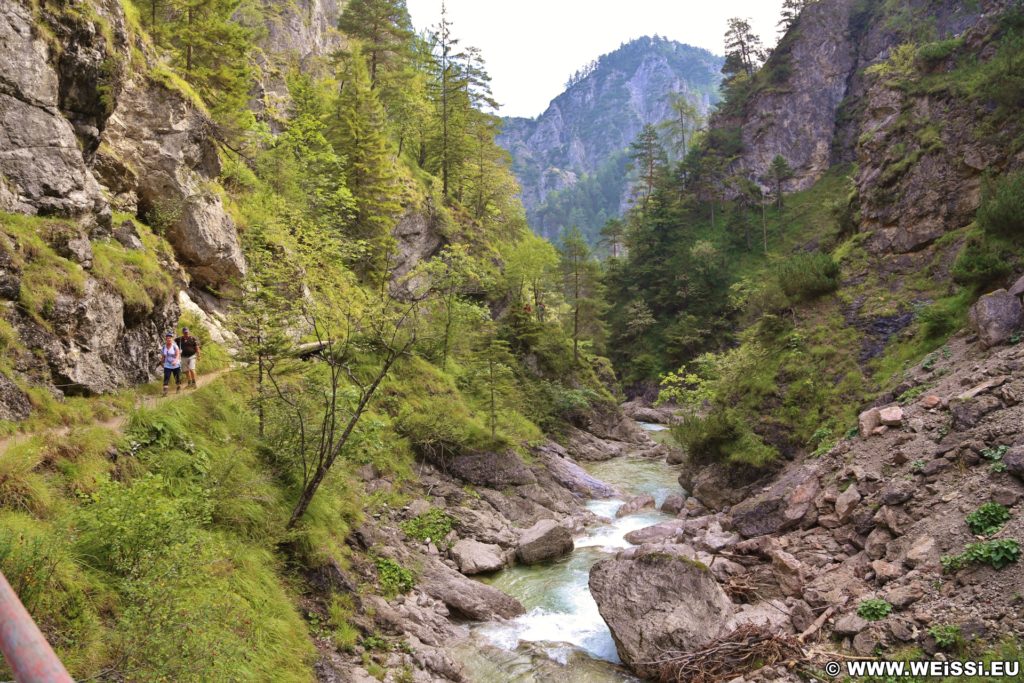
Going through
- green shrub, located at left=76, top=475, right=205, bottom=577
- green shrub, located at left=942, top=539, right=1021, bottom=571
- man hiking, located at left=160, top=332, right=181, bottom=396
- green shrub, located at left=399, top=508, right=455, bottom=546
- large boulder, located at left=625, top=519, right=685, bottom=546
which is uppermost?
man hiking, located at left=160, top=332, right=181, bottom=396

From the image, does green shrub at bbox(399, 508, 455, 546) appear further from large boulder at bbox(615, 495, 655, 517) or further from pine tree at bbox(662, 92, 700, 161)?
pine tree at bbox(662, 92, 700, 161)

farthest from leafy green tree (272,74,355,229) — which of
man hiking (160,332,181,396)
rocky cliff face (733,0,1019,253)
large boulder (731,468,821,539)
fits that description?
rocky cliff face (733,0,1019,253)

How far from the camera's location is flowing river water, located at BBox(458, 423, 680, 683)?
33.4ft

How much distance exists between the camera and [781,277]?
22.3 meters

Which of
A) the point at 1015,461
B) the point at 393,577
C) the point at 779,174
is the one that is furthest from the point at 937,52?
the point at 779,174

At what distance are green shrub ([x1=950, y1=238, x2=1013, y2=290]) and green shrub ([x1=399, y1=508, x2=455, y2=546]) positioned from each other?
16655 millimetres

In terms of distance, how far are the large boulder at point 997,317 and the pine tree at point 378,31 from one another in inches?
1356

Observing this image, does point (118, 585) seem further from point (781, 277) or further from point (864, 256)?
point (864, 256)

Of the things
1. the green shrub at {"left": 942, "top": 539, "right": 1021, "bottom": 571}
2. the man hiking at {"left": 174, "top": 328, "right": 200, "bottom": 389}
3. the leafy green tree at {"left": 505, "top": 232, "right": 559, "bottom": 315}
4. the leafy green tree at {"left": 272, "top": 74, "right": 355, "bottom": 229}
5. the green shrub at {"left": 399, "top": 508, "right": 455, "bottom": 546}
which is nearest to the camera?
the green shrub at {"left": 942, "top": 539, "right": 1021, "bottom": 571}

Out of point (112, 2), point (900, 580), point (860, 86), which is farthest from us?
point (860, 86)

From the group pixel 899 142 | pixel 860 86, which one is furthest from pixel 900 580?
pixel 860 86

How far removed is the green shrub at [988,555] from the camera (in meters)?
8.73

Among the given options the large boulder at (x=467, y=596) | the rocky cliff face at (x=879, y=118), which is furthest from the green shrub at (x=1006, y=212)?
the large boulder at (x=467, y=596)

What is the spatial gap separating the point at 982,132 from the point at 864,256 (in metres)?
5.44
